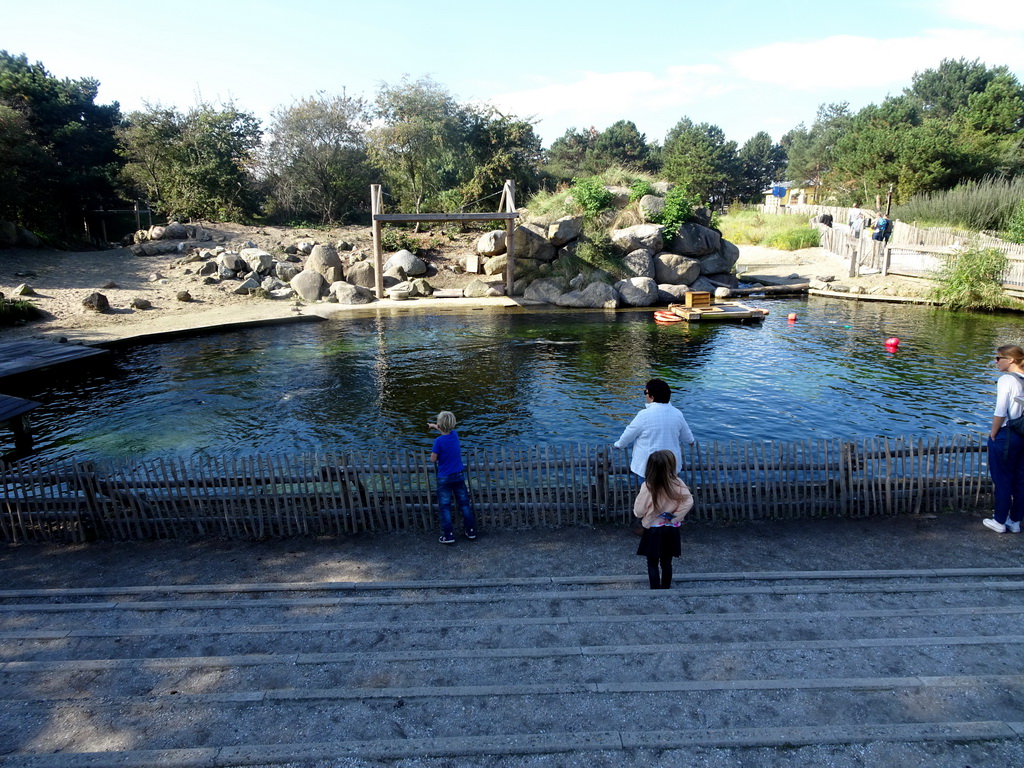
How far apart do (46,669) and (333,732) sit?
2857 mm

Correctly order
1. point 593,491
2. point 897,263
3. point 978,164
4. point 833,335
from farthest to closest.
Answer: point 978,164
point 897,263
point 833,335
point 593,491

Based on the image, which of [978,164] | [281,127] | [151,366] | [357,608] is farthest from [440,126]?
[357,608]

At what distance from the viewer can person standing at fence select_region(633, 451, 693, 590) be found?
6449 millimetres

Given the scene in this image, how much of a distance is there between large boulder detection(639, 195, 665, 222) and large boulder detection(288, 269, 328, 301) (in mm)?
17280

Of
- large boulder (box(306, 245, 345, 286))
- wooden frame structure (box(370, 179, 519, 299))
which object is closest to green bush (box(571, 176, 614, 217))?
wooden frame structure (box(370, 179, 519, 299))

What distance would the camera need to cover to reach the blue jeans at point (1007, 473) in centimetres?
790

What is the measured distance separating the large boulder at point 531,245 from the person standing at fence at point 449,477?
27.1 metres

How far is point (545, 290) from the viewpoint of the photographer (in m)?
33.1

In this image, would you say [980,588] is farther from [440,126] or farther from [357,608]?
[440,126]

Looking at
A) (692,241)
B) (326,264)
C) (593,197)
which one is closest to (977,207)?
(692,241)

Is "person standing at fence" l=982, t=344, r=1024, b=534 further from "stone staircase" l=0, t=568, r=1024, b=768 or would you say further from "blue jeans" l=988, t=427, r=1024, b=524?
"stone staircase" l=0, t=568, r=1024, b=768

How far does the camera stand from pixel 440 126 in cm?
4094

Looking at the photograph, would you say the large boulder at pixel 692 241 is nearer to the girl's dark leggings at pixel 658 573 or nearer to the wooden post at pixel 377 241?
the wooden post at pixel 377 241

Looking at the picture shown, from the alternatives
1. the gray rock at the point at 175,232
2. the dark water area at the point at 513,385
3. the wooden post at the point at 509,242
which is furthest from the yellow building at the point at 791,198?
the gray rock at the point at 175,232
